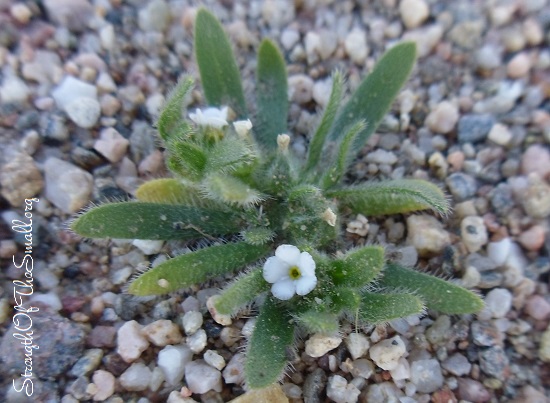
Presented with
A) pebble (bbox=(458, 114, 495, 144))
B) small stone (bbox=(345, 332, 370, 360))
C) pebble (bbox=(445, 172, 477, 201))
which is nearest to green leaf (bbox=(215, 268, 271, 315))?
small stone (bbox=(345, 332, 370, 360))

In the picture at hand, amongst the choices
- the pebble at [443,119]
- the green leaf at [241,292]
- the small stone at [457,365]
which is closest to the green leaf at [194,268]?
the green leaf at [241,292]

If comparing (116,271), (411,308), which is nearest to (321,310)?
(411,308)

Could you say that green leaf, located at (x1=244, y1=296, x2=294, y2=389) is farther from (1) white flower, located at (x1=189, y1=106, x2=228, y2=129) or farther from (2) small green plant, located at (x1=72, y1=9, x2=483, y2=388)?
(1) white flower, located at (x1=189, y1=106, x2=228, y2=129)

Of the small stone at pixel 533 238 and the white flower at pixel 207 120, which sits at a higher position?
the small stone at pixel 533 238

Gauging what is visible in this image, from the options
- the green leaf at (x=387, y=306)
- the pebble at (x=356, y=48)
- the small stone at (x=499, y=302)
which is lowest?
the green leaf at (x=387, y=306)

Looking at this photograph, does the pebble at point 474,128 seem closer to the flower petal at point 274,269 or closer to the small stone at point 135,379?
the flower petal at point 274,269

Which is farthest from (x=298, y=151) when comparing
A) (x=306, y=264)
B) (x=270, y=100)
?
(x=306, y=264)

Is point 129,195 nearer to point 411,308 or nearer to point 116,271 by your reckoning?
point 116,271
